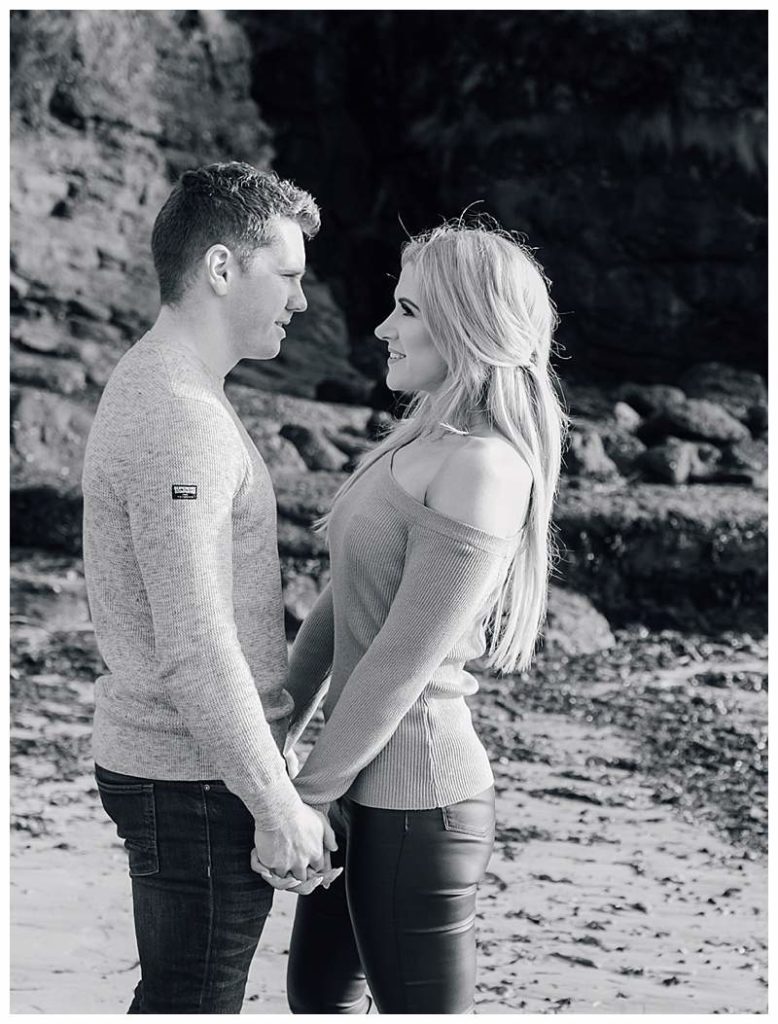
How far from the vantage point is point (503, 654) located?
1.98m

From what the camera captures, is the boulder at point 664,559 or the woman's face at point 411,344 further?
the boulder at point 664,559

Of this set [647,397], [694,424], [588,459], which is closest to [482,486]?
[588,459]

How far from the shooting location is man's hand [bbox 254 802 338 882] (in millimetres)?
1591

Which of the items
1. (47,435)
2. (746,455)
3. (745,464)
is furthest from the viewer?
(746,455)

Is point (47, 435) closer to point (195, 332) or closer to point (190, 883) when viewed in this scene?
point (195, 332)

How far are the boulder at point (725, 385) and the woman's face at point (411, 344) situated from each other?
11571mm

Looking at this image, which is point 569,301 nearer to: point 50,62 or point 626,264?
point 626,264

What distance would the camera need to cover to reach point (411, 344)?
177 cm

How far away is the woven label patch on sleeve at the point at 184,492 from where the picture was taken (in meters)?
1.56

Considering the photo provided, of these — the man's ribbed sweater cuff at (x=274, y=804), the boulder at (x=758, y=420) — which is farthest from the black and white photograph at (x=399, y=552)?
the boulder at (x=758, y=420)

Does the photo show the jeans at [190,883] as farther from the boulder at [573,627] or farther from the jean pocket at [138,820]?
the boulder at [573,627]

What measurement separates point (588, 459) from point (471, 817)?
8890mm

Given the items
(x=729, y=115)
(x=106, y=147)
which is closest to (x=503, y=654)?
→ (x=106, y=147)

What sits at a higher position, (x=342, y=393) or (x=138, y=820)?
(x=342, y=393)
